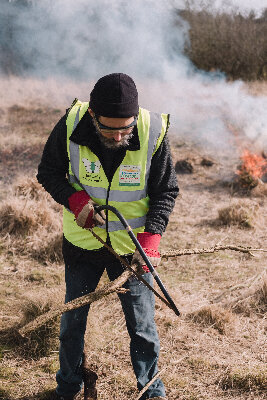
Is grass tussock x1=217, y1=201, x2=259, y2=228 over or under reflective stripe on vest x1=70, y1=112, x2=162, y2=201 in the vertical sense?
under

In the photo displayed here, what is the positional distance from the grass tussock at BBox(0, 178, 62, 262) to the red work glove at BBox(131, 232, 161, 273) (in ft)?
7.63

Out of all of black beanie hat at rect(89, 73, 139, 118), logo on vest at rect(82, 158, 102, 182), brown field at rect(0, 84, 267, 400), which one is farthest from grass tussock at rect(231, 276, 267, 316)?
black beanie hat at rect(89, 73, 139, 118)

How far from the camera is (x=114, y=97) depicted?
78.1 inches

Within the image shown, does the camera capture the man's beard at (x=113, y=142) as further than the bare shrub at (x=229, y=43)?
No

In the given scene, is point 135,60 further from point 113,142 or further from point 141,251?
point 141,251

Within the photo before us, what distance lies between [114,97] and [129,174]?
429 millimetres

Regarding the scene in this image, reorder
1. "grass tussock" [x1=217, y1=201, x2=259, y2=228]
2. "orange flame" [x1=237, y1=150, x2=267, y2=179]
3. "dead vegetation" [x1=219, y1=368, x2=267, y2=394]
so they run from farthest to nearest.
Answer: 1. "orange flame" [x1=237, y1=150, x2=267, y2=179]
2. "grass tussock" [x1=217, y1=201, x2=259, y2=228]
3. "dead vegetation" [x1=219, y1=368, x2=267, y2=394]

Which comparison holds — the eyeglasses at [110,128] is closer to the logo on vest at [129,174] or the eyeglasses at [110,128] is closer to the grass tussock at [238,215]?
the logo on vest at [129,174]

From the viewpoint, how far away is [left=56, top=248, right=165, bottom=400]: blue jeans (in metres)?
2.29

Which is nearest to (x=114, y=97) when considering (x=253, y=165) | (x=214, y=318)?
(x=214, y=318)

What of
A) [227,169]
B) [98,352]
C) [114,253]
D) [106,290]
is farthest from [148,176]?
[227,169]

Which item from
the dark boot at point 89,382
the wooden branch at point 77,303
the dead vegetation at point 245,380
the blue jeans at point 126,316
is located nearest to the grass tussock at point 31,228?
the dark boot at point 89,382

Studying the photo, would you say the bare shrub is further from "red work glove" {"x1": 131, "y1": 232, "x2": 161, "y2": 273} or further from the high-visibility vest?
"red work glove" {"x1": 131, "y1": 232, "x2": 161, "y2": 273}

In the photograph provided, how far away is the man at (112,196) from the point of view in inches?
86.0
